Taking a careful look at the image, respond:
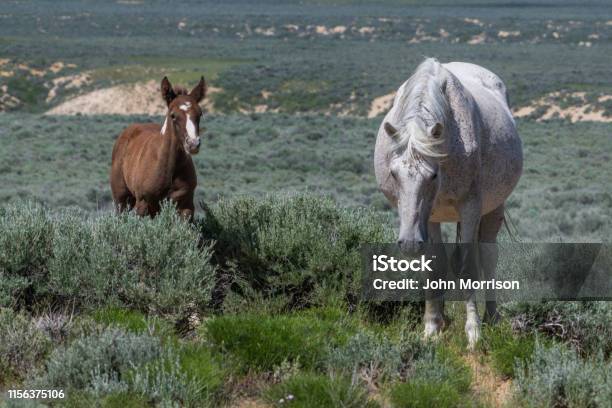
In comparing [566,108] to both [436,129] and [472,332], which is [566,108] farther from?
[436,129]

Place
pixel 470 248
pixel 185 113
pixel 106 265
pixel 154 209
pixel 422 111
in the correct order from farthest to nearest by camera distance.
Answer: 1. pixel 154 209
2. pixel 185 113
3. pixel 470 248
4. pixel 106 265
5. pixel 422 111

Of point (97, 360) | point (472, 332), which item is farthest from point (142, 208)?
point (97, 360)

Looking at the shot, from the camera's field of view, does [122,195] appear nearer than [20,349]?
No

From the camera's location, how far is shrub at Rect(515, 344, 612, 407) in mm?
4707

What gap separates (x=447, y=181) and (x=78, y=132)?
3584 centimetres

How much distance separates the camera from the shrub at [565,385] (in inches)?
185

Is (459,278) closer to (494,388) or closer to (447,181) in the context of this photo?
(447,181)

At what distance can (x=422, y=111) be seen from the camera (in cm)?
575

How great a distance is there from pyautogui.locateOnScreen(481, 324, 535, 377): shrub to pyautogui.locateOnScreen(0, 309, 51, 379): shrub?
2.59 metres

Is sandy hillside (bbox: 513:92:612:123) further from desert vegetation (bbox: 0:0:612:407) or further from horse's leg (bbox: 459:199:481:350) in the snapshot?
horse's leg (bbox: 459:199:481:350)

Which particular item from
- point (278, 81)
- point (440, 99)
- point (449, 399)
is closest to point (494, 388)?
point (449, 399)

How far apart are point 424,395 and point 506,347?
107 centimetres

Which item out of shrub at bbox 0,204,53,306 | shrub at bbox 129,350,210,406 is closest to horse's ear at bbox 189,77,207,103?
shrub at bbox 0,204,53,306

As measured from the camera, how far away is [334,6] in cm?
15812
